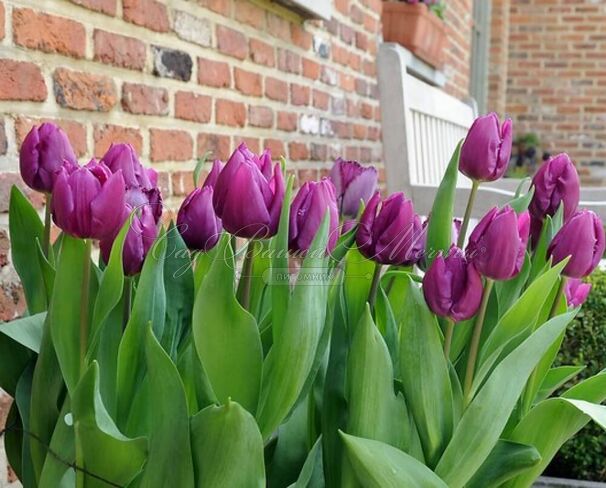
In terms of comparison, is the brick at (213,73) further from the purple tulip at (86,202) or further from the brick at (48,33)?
the purple tulip at (86,202)

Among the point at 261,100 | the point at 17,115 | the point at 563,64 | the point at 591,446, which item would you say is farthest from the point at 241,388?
the point at 563,64

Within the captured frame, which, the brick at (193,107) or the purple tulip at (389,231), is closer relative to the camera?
the purple tulip at (389,231)

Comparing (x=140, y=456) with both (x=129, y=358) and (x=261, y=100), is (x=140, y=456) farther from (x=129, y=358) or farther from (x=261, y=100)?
(x=261, y=100)

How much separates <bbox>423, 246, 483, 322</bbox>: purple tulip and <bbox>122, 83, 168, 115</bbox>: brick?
3.32 feet

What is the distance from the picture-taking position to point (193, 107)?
5.77 ft

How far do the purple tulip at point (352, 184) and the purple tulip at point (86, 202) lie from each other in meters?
0.28

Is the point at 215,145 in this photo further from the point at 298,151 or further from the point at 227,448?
the point at 227,448

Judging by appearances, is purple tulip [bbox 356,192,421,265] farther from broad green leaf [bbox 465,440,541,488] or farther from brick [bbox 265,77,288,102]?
brick [bbox 265,77,288,102]

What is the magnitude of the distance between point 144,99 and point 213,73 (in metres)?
0.32

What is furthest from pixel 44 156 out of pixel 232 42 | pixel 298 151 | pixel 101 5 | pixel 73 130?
pixel 298 151

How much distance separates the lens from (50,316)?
613 mm

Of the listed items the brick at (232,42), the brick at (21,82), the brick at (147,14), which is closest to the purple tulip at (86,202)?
the brick at (21,82)

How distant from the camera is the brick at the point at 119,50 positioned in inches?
55.7

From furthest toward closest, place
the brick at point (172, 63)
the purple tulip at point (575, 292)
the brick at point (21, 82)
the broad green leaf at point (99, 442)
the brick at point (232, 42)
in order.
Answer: the brick at point (232, 42) < the brick at point (172, 63) < the brick at point (21, 82) < the purple tulip at point (575, 292) < the broad green leaf at point (99, 442)
